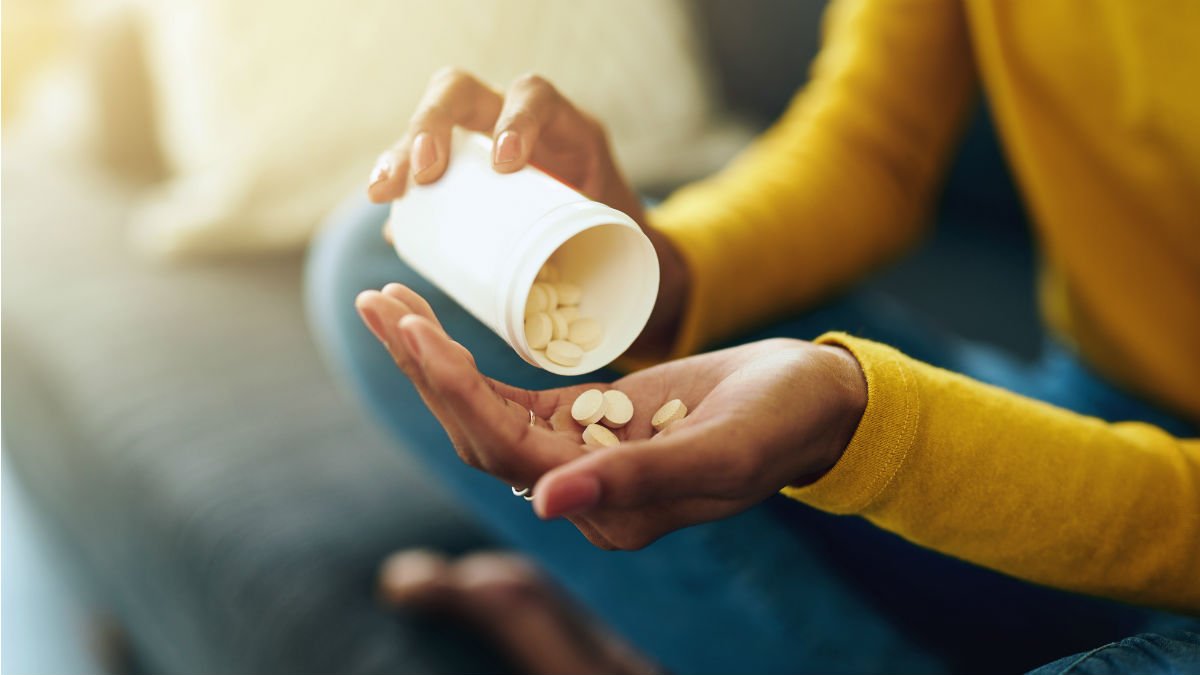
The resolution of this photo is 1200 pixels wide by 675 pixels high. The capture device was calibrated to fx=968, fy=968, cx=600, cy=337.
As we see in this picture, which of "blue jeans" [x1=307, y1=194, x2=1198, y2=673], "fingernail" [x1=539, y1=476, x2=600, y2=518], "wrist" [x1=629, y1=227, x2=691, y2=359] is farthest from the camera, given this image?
"blue jeans" [x1=307, y1=194, x2=1198, y2=673]

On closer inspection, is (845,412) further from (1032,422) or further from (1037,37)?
(1037,37)

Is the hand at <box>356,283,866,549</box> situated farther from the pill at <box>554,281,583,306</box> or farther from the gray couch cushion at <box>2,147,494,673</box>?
the gray couch cushion at <box>2,147,494,673</box>

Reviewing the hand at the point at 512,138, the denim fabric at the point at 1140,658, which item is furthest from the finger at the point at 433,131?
the denim fabric at the point at 1140,658

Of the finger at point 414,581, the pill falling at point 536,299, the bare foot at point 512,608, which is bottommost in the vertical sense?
the bare foot at point 512,608

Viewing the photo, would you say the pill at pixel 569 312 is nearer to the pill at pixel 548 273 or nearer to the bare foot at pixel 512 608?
the pill at pixel 548 273

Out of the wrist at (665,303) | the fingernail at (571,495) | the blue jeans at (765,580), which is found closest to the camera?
the fingernail at (571,495)

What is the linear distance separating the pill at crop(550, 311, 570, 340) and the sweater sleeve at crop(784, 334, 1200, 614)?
0.28ft

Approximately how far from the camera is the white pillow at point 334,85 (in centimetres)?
47

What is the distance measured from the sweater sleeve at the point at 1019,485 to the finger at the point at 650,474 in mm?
61

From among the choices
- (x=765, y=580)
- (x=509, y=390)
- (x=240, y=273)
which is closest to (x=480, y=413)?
(x=509, y=390)

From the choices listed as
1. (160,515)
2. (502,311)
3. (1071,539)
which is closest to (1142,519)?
(1071,539)

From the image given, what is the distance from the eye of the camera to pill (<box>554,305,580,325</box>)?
29cm

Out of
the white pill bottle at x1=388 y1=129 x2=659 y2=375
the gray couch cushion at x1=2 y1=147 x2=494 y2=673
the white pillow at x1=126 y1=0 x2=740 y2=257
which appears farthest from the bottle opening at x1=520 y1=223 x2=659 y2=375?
the gray couch cushion at x1=2 y1=147 x2=494 y2=673

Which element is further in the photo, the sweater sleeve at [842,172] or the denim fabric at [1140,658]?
the sweater sleeve at [842,172]
